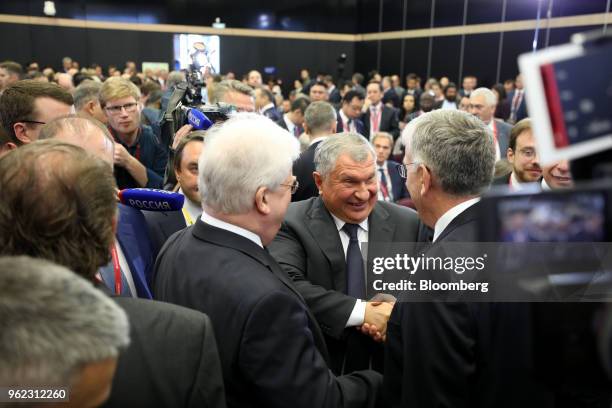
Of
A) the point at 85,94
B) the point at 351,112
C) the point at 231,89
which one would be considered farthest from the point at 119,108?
the point at 351,112

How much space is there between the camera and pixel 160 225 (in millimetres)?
2107

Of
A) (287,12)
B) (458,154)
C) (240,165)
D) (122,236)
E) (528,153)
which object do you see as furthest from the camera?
(287,12)

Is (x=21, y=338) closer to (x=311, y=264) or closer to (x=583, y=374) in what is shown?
(x=583, y=374)

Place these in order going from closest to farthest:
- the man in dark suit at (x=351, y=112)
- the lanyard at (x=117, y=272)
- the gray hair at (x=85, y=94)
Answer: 1. the lanyard at (x=117, y=272)
2. the gray hair at (x=85, y=94)
3. the man in dark suit at (x=351, y=112)

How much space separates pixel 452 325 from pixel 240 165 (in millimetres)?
642

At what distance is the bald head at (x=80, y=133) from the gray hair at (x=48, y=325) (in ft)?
3.81

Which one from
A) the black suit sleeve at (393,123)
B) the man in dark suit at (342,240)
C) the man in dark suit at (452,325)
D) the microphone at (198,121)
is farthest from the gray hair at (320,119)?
the black suit sleeve at (393,123)

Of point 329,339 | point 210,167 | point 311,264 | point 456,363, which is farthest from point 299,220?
point 456,363

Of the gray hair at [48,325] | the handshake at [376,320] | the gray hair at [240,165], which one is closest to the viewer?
the gray hair at [48,325]

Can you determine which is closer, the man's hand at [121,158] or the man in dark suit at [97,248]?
the man in dark suit at [97,248]

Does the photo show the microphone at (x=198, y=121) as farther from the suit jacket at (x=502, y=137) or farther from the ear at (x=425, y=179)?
the suit jacket at (x=502, y=137)

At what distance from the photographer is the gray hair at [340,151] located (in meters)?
2.05

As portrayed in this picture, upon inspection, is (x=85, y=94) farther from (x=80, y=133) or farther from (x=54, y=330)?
(x=54, y=330)

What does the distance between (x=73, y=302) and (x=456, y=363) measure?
34.3 inches
